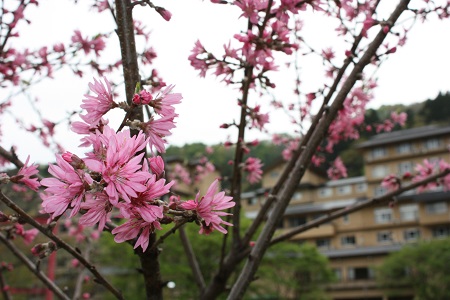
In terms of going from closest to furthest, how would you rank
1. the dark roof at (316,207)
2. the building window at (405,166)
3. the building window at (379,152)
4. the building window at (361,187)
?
1. the building window at (405,166)
2. the dark roof at (316,207)
3. the building window at (379,152)
4. the building window at (361,187)

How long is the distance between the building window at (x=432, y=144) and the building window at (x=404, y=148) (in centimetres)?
121

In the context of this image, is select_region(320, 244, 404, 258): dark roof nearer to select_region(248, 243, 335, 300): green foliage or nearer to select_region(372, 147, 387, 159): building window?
select_region(248, 243, 335, 300): green foliage

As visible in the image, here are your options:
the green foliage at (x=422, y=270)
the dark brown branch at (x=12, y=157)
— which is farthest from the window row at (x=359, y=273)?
the dark brown branch at (x=12, y=157)

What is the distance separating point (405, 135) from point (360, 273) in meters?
Answer: 11.1

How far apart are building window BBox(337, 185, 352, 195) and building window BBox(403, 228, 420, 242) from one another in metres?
6.21

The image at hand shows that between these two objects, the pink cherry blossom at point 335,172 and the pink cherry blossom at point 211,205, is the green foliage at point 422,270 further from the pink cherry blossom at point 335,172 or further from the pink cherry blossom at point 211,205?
the pink cherry blossom at point 211,205

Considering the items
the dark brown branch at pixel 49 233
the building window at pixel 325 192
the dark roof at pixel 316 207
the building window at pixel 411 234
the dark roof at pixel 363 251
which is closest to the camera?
the dark brown branch at pixel 49 233

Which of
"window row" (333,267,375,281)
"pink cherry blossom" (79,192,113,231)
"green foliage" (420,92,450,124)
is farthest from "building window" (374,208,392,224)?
"pink cherry blossom" (79,192,113,231)

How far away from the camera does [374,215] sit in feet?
111

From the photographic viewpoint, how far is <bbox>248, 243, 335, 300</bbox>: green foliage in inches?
874

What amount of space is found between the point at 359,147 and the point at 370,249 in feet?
27.9

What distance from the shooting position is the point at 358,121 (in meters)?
6.08

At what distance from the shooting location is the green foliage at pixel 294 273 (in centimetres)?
2219

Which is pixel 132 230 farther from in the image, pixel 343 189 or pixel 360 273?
pixel 343 189
